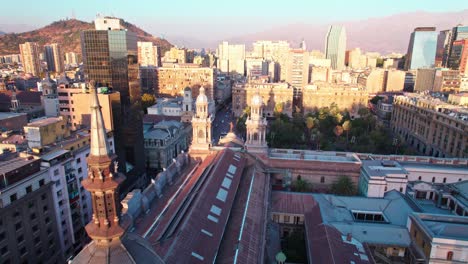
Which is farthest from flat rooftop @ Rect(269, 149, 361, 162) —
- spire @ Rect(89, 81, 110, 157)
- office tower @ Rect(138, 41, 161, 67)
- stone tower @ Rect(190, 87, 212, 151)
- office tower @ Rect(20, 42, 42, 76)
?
office tower @ Rect(20, 42, 42, 76)

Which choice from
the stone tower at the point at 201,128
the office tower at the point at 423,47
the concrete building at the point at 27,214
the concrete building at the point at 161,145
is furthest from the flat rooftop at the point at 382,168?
the office tower at the point at 423,47

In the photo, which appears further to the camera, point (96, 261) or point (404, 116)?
point (404, 116)

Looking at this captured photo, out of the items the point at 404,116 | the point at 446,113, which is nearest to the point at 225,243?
the point at 446,113

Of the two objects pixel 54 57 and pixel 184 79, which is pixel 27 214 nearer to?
pixel 184 79

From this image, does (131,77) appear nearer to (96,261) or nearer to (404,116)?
(96,261)

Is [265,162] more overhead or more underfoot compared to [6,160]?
more underfoot

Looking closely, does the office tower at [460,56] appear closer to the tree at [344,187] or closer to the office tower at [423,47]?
the office tower at [423,47]

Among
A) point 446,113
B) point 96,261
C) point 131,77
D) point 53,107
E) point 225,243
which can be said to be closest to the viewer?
point 96,261
